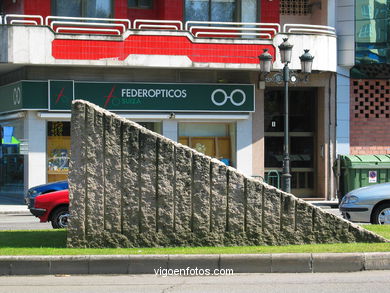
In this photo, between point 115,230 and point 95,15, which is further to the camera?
point 95,15

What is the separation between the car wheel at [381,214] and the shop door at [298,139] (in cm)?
1377

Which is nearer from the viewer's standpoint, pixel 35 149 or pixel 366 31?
pixel 35 149

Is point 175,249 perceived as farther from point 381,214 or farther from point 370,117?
point 370,117

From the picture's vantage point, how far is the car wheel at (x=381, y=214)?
53.7 ft

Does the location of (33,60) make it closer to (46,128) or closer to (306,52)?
(46,128)

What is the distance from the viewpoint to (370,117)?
30.6 m

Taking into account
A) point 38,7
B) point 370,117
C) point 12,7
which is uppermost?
point 12,7

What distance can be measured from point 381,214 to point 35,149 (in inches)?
580

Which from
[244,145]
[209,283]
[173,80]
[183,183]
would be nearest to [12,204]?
[173,80]

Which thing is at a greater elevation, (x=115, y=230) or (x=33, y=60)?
(x=33, y=60)

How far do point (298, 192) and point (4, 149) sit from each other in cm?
1145

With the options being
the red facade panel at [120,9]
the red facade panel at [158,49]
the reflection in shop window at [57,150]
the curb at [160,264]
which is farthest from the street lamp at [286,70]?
the curb at [160,264]

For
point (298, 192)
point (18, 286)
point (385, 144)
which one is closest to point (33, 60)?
point (298, 192)

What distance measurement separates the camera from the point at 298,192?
30.5m
